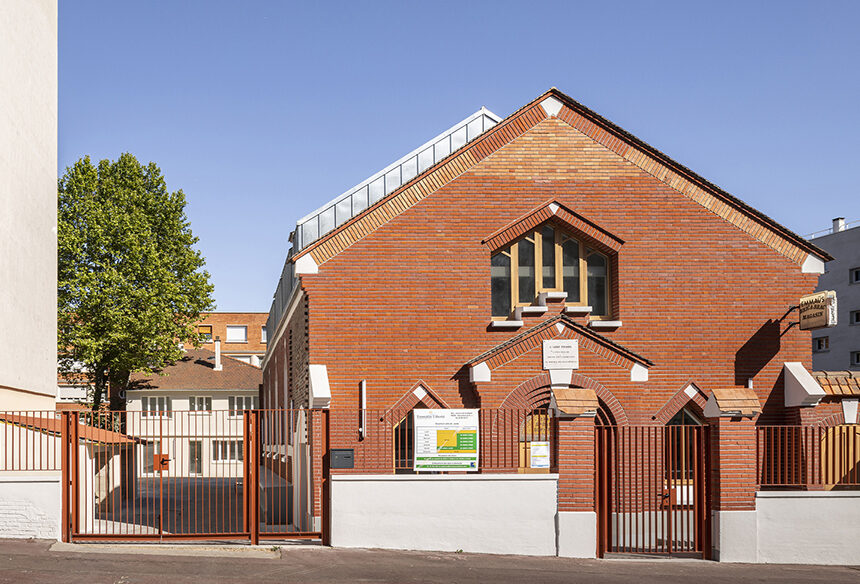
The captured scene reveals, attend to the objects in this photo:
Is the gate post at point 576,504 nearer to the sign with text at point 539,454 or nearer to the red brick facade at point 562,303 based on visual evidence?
the sign with text at point 539,454

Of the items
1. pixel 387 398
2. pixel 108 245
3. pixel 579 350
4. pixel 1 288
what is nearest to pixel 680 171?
pixel 579 350

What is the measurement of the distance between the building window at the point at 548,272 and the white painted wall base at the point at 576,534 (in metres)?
6.39

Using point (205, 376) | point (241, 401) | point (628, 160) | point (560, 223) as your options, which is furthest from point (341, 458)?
point (205, 376)

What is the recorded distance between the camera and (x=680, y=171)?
2116cm

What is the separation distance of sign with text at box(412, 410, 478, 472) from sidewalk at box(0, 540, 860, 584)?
147 centimetres

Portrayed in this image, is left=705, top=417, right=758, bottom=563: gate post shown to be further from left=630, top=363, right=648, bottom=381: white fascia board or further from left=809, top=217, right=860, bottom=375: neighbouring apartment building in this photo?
left=809, top=217, right=860, bottom=375: neighbouring apartment building

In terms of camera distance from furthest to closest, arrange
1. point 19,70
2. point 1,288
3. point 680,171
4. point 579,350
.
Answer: point 19,70
point 1,288
point 680,171
point 579,350

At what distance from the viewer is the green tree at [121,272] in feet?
122

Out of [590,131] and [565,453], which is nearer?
[565,453]

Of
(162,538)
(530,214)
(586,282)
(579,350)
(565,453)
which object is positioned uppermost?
(530,214)

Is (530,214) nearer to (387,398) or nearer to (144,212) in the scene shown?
(387,398)

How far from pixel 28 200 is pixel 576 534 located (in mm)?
Answer: 17647

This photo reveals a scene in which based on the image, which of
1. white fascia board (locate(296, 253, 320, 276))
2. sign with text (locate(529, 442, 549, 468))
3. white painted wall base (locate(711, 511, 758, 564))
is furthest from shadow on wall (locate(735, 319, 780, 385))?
white fascia board (locate(296, 253, 320, 276))

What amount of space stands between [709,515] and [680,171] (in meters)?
8.39
